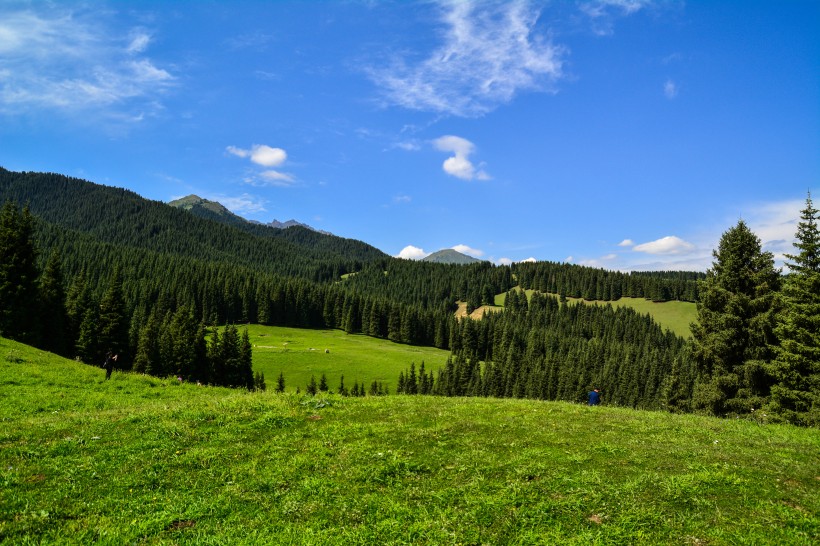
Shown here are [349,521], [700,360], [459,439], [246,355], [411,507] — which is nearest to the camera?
[349,521]

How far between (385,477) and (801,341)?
35.4m

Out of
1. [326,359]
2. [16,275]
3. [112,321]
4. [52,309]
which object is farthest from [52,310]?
[326,359]

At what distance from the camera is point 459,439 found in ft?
52.1

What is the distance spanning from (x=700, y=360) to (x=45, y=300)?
84.6 meters

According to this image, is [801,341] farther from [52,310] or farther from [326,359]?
[326,359]

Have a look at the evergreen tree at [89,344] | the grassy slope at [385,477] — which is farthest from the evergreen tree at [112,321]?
the grassy slope at [385,477]

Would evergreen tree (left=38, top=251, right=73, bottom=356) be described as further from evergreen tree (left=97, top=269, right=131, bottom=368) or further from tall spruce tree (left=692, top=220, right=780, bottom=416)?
tall spruce tree (left=692, top=220, right=780, bottom=416)

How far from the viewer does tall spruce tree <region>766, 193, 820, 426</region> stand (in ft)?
98.8

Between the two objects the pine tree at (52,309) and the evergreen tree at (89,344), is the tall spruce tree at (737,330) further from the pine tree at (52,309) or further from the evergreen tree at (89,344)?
the evergreen tree at (89,344)

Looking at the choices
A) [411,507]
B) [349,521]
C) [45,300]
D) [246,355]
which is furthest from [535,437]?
[246,355]

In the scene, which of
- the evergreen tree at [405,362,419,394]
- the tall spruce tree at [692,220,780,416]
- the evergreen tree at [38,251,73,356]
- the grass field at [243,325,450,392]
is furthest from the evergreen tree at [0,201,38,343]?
the evergreen tree at [405,362,419,394]

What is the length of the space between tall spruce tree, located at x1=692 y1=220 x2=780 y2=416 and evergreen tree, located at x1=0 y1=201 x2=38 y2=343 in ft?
244

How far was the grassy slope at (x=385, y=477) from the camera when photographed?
955cm

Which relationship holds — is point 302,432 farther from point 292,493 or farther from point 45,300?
point 45,300
